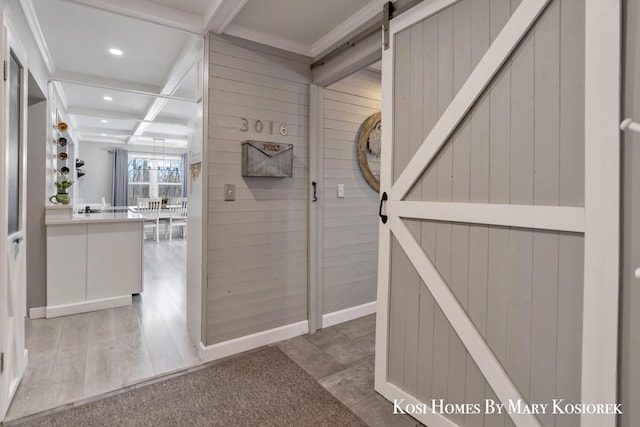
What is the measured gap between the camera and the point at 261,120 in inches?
101

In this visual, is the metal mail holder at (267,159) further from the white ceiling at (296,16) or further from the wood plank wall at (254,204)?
the white ceiling at (296,16)

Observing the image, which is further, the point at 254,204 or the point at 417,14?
the point at 254,204

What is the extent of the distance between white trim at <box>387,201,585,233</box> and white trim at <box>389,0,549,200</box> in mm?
120

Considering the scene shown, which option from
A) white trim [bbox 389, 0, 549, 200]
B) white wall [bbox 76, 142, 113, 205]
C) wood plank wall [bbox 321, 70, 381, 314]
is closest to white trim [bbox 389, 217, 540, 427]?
white trim [bbox 389, 0, 549, 200]

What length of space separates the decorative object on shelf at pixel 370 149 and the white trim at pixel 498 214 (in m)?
1.35

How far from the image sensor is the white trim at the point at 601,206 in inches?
42.6

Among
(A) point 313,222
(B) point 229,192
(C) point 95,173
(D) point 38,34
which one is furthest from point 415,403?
(C) point 95,173

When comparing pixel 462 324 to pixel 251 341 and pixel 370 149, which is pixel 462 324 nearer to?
pixel 251 341

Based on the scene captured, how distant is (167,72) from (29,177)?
5.48ft

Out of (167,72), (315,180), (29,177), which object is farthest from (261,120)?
(29,177)

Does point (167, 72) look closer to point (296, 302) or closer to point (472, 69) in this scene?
point (296, 302)

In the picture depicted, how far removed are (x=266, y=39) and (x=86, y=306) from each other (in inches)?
118

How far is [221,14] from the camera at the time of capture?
2.11 m

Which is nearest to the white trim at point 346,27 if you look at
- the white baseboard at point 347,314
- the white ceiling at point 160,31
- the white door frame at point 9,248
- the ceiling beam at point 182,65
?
the white ceiling at point 160,31
